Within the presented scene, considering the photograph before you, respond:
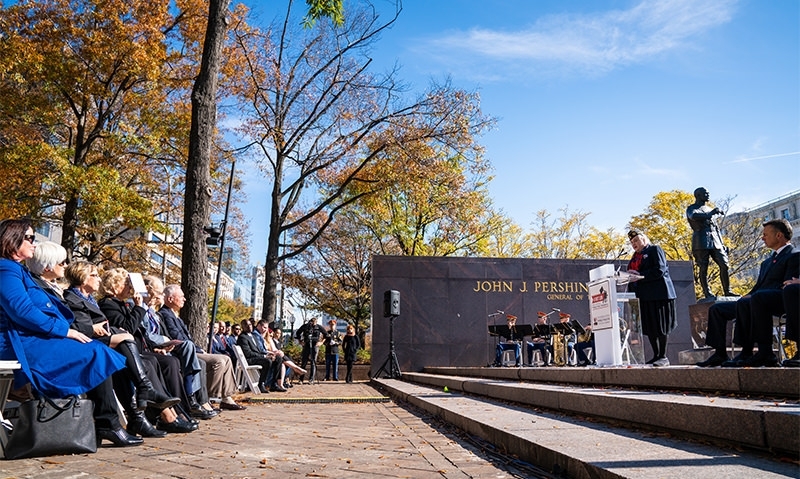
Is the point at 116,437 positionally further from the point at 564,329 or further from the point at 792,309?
the point at 564,329

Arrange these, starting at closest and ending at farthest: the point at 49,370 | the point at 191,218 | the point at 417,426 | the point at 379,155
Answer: the point at 49,370 < the point at 417,426 < the point at 191,218 < the point at 379,155

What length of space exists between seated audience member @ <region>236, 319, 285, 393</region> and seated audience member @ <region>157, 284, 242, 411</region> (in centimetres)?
295

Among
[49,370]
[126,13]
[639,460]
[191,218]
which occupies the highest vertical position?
[126,13]

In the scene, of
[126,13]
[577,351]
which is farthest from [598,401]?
[126,13]

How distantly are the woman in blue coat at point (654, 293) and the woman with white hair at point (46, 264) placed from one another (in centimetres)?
603

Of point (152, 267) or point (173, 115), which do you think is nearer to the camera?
point (173, 115)

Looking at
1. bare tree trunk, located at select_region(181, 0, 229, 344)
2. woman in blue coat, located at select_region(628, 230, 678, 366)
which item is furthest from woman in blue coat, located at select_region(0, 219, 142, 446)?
woman in blue coat, located at select_region(628, 230, 678, 366)

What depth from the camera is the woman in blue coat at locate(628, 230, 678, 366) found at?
6730mm

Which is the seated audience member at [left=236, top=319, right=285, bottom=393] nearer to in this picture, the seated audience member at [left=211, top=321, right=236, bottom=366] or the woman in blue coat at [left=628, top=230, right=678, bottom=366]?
the seated audience member at [left=211, top=321, right=236, bottom=366]

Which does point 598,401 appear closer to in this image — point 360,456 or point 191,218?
point 360,456

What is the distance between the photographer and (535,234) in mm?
35062

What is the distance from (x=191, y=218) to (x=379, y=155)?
1097cm

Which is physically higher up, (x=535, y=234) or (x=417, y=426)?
(x=535, y=234)

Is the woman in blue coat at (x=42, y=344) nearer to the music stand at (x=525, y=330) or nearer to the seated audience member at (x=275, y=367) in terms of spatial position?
the seated audience member at (x=275, y=367)
